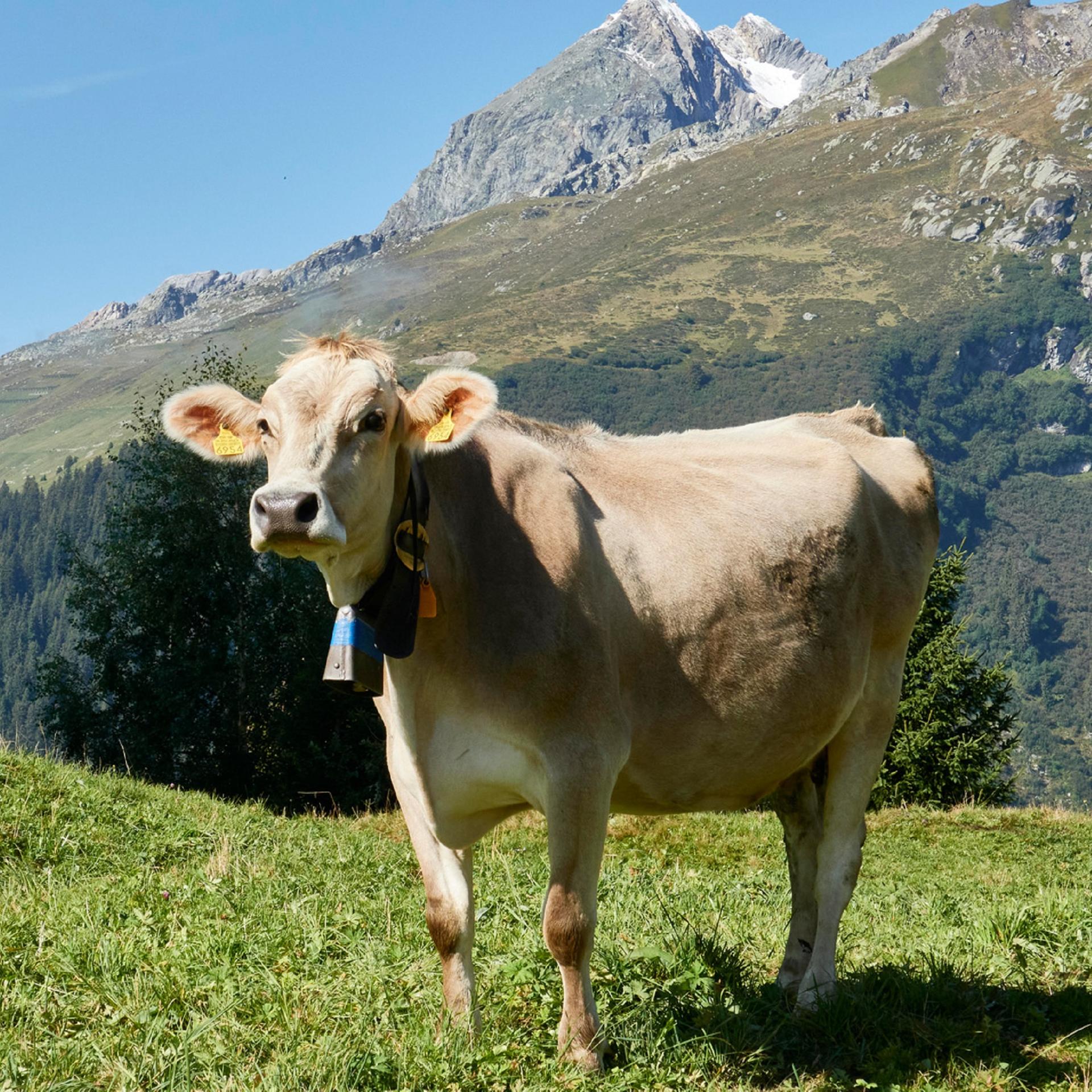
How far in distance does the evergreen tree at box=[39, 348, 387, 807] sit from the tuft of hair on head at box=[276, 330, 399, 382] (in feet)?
118

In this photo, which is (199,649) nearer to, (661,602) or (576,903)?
(661,602)

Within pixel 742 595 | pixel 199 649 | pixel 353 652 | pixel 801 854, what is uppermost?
pixel 353 652

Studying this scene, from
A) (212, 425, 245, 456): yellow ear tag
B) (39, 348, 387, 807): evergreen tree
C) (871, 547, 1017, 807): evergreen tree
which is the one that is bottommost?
(871, 547, 1017, 807): evergreen tree

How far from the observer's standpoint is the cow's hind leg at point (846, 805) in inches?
231

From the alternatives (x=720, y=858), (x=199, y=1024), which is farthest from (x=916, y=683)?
(x=199, y=1024)

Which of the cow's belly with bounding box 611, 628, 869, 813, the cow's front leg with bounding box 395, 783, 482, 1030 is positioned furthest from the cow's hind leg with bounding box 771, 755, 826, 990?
the cow's front leg with bounding box 395, 783, 482, 1030

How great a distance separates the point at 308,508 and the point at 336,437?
0.37 m

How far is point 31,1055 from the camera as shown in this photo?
422 cm

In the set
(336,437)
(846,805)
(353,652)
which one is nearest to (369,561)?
(353,652)

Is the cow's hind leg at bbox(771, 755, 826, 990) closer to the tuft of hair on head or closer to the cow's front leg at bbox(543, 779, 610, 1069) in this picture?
the cow's front leg at bbox(543, 779, 610, 1069)

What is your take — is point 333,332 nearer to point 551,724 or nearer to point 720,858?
point 551,724

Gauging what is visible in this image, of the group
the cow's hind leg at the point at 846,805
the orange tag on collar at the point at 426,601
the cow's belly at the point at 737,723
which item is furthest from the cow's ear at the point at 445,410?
the cow's hind leg at the point at 846,805

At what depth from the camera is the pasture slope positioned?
434 cm

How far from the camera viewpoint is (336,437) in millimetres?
4145
